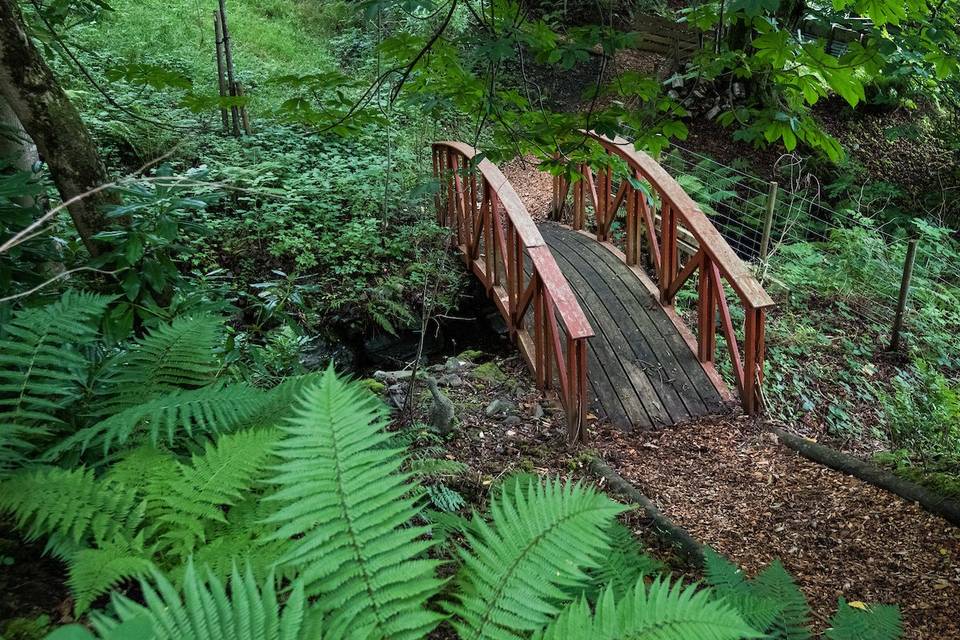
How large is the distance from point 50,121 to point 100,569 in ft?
6.12

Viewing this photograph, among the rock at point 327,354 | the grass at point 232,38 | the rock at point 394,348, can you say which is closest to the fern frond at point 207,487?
the rock at point 327,354

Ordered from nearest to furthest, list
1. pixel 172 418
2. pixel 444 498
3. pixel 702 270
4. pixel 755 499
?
pixel 172 418
pixel 444 498
pixel 755 499
pixel 702 270

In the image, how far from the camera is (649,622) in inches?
45.1

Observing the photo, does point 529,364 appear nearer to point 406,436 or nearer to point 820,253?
point 406,436

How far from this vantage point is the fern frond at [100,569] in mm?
1245

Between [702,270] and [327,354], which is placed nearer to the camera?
[702,270]

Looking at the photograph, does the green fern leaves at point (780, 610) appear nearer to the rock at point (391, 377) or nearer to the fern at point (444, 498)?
the fern at point (444, 498)

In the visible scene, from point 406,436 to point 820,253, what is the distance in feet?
20.9

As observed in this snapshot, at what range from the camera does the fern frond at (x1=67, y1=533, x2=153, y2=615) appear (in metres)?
1.25

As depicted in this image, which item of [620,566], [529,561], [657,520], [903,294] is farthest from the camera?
[903,294]

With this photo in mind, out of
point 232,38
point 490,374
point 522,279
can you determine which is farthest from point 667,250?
point 232,38

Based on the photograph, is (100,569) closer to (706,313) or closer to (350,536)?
(350,536)

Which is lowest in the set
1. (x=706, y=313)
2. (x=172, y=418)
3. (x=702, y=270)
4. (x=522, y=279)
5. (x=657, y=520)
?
(x=657, y=520)

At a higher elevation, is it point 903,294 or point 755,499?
point 903,294
